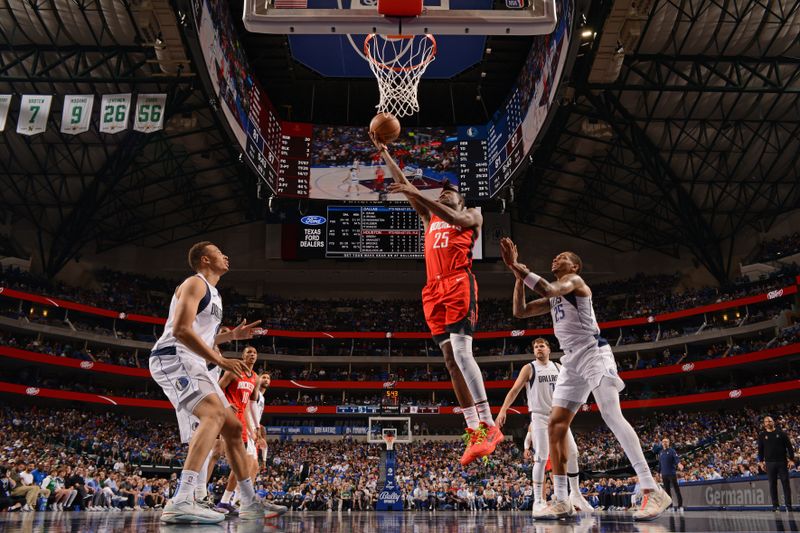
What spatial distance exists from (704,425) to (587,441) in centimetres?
559

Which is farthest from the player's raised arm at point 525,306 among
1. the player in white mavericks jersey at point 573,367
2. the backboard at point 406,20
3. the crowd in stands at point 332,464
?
the crowd in stands at point 332,464

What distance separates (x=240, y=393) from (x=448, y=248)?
406 centimetres

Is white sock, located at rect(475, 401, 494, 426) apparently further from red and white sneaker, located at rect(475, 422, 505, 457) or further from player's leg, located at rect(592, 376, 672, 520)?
player's leg, located at rect(592, 376, 672, 520)

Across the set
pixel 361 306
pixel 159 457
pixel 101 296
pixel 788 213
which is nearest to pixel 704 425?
pixel 788 213

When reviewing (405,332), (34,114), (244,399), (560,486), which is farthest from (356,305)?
(560,486)

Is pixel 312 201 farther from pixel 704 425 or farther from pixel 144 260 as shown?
pixel 704 425

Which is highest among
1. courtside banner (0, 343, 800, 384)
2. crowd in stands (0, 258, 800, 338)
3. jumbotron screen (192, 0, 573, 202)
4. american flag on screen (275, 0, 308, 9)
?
jumbotron screen (192, 0, 573, 202)

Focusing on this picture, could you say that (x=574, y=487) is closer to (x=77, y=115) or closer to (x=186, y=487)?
(x=186, y=487)

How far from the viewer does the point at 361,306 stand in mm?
38875

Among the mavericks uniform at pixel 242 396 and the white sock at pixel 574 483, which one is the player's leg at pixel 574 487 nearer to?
the white sock at pixel 574 483

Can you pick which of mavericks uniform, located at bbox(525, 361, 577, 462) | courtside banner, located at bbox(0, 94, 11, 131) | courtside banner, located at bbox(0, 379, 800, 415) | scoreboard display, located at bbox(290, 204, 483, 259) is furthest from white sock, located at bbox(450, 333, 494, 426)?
scoreboard display, located at bbox(290, 204, 483, 259)

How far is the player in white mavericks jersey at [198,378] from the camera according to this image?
14.7 feet

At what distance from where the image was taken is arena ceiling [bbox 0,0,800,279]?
20.1 m

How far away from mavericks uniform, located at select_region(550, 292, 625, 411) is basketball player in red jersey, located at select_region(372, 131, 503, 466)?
794 mm
